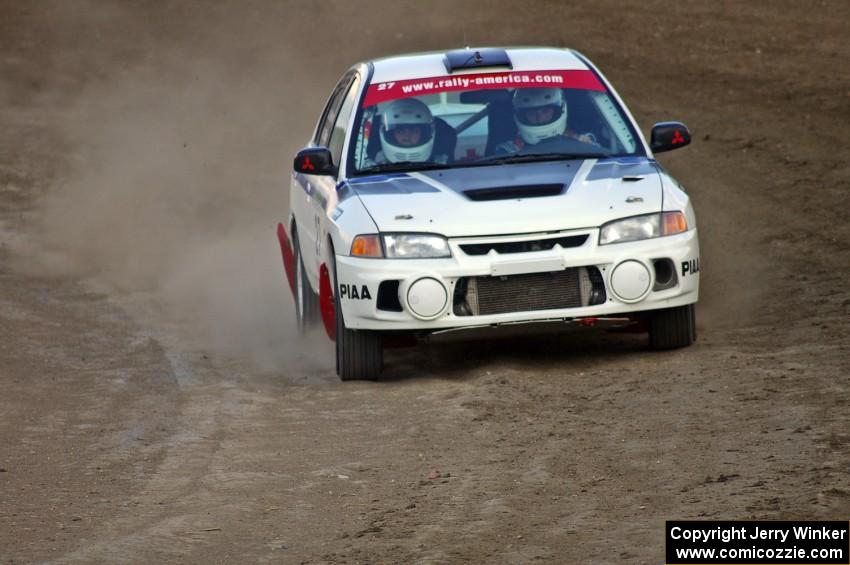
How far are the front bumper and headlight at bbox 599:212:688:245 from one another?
0.11 ft

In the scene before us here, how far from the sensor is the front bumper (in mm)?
9133

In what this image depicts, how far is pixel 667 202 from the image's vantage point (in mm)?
9477

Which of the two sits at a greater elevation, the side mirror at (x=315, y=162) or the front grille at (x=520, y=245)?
the side mirror at (x=315, y=162)

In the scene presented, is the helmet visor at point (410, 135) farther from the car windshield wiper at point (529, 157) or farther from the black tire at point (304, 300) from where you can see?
the black tire at point (304, 300)

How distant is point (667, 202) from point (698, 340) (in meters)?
1.05

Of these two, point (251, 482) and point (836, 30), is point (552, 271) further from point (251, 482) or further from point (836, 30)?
point (836, 30)

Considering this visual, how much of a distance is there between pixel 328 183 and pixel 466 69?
40.8 inches

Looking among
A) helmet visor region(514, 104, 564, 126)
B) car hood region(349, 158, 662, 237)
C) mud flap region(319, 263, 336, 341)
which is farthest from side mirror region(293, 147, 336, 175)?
helmet visor region(514, 104, 564, 126)

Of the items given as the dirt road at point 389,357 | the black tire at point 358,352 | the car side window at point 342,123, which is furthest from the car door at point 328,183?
the dirt road at point 389,357

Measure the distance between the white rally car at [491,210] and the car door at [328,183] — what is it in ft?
0.08

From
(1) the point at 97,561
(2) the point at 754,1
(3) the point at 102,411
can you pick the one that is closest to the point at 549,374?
(3) the point at 102,411

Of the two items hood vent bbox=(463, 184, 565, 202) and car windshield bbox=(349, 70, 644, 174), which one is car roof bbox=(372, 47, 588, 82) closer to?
car windshield bbox=(349, 70, 644, 174)

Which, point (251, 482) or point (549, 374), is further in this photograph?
point (549, 374)

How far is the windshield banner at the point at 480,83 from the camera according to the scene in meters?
10.5
